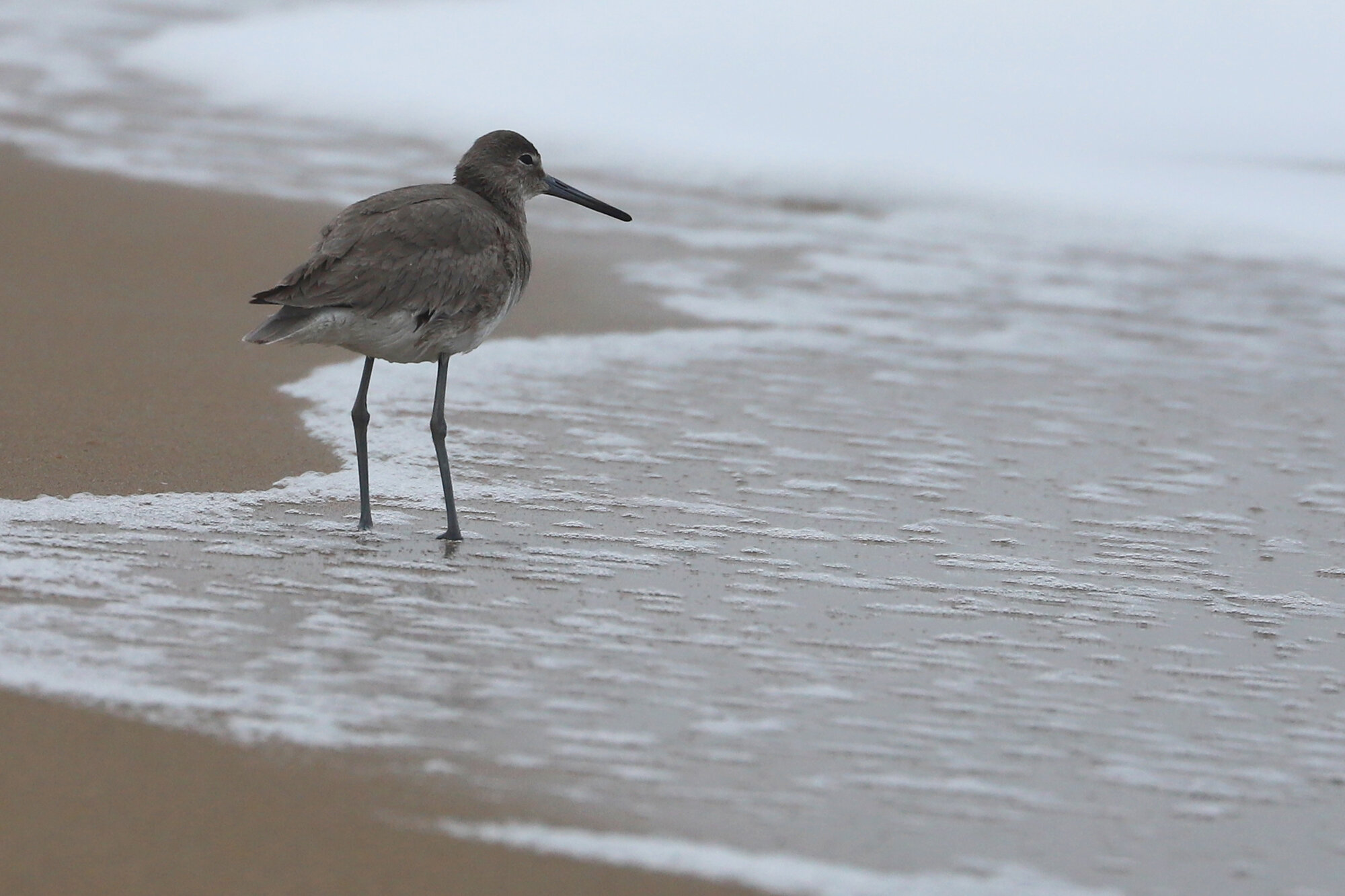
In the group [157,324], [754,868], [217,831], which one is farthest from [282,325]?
[157,324]

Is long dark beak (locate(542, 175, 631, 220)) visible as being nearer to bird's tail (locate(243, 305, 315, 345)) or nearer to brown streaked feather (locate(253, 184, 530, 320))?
brown streaked feather (locate(253, 184, 530, 320))

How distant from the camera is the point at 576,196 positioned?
601 centimetres

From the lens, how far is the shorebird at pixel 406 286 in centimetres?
450

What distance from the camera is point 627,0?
1521cm

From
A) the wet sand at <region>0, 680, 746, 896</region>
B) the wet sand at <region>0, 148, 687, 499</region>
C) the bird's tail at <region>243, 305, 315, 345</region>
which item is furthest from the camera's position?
the wet sand at <region>0, 148, 687, 499</region>

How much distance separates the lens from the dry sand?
283cm

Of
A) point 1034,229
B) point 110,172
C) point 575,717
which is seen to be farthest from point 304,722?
point 1034,229

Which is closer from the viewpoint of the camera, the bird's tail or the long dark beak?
the bird's tail

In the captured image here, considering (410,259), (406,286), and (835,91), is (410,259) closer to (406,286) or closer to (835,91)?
(406,286)

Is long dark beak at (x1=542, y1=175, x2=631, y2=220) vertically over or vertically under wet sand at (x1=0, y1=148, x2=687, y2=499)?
over

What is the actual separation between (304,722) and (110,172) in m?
6.14

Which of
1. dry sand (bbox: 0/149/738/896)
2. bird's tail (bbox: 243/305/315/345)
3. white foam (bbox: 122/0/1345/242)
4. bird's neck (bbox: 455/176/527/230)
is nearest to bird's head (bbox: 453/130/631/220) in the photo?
bird's neck (bbox: 455/176/527/230)

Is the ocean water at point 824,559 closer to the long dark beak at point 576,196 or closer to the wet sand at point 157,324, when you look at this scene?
the wet sand at point 157,324

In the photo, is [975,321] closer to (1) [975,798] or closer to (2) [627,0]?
(1) [975,798]
